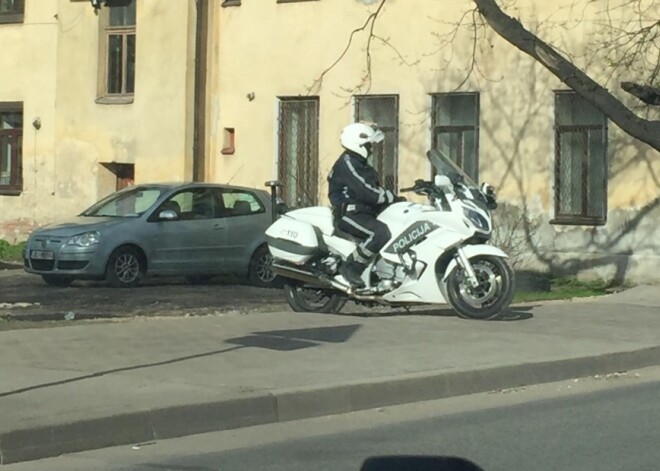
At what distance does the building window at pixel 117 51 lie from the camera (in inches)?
1055

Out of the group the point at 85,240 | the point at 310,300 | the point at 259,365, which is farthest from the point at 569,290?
the point at 259,365

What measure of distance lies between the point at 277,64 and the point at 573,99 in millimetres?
5896

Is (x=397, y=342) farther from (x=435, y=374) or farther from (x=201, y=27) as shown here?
(x=201, y=27)

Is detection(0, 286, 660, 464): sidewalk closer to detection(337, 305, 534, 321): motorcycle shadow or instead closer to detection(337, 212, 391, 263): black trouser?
detection(337, 305, 534, 321): motorcycle shadow

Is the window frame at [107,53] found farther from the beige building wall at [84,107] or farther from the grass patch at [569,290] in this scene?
the grass patch at [569,290]

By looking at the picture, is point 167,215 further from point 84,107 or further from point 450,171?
point 84,107

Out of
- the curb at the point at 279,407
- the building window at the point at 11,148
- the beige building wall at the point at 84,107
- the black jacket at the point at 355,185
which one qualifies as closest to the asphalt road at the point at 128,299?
the black jacket at the point at 355,185

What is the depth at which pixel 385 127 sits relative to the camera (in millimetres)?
23656

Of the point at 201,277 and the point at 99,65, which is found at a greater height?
the point at 99,65

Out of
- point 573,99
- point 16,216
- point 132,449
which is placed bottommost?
point 132,449

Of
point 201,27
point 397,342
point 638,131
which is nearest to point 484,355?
point 397,342

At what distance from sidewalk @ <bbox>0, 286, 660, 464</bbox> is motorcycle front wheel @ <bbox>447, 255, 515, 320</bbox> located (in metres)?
0.15

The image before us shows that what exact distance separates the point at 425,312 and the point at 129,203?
6.54 metres

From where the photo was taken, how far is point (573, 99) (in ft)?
70.6
